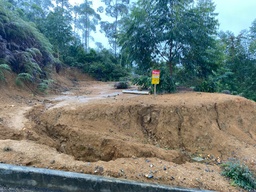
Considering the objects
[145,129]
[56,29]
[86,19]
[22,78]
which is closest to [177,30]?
[145,129]

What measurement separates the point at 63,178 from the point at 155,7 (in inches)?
225

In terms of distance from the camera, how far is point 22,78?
6.83 m

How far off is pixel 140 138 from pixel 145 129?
0.36 metres

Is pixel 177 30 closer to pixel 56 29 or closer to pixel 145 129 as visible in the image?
pixel 145 129

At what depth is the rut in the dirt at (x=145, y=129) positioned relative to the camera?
Answer: 3.86 metres

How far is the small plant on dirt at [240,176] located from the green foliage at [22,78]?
6006mm

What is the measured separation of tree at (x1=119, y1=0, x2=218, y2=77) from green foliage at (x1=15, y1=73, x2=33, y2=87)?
10.8 ft

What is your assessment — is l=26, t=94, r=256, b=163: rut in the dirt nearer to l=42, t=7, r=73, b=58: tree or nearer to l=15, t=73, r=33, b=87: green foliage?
l=15, t=73, r=33, b=87: green foliage

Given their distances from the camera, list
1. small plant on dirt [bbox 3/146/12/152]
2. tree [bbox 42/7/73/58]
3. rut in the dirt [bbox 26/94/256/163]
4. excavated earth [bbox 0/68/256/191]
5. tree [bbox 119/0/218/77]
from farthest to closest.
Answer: tree [bbox 42/7/73/58] < tree [bbox 119/0/218/77] < rut in the dirt [bbox 26/94/256/163] < small plant on dirt [bbox 3/146/12/152] < excavated earth [bbox 0/68/256/191]

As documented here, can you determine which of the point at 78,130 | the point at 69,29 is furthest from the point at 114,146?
the point at 69,29

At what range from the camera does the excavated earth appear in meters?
2.95

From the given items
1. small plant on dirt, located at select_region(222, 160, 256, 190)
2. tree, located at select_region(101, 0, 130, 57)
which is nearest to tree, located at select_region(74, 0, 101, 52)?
tree, located at select_region(101, 0, 130, 57)

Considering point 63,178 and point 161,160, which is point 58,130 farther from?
point 161,160

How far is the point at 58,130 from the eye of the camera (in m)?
4.20
